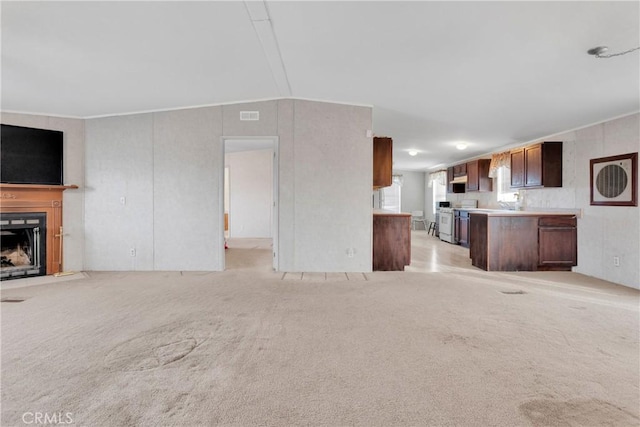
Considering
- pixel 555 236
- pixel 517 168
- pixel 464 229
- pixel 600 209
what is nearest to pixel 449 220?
pixel 464 229

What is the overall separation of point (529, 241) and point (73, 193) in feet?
23.3

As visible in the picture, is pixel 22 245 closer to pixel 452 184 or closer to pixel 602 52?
pixel 602 52

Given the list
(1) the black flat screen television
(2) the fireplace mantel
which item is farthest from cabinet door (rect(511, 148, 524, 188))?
(1) the black flat screen television

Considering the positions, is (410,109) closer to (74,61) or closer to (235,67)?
(235,67)

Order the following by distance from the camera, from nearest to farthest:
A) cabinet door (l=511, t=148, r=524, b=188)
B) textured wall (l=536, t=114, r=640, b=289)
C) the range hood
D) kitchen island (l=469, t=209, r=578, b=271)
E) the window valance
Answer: textured wall (l=536, t=114, r=640, b=289), kitchen island (l=469, t=209, r=578, b=271), cabinet door (l=511, t=148, r=524, b=188), the window valance, the range hood

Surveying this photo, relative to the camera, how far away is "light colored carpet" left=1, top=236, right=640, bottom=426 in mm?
1645

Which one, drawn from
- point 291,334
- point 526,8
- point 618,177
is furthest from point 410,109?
point 291,334

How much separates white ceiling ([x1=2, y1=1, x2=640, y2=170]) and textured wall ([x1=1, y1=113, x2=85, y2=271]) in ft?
0.74

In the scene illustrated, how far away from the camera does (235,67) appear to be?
3541 mm

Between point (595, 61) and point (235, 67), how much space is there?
348cm

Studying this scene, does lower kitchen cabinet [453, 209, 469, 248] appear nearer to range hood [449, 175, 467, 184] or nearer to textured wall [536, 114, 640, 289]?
range hood [449, 175, 467, 184]

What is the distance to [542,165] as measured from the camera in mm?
5559

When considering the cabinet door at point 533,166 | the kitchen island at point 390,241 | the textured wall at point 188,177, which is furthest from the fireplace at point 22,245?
the cabinet door at point 533,166

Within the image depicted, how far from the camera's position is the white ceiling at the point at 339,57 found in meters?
2.38
